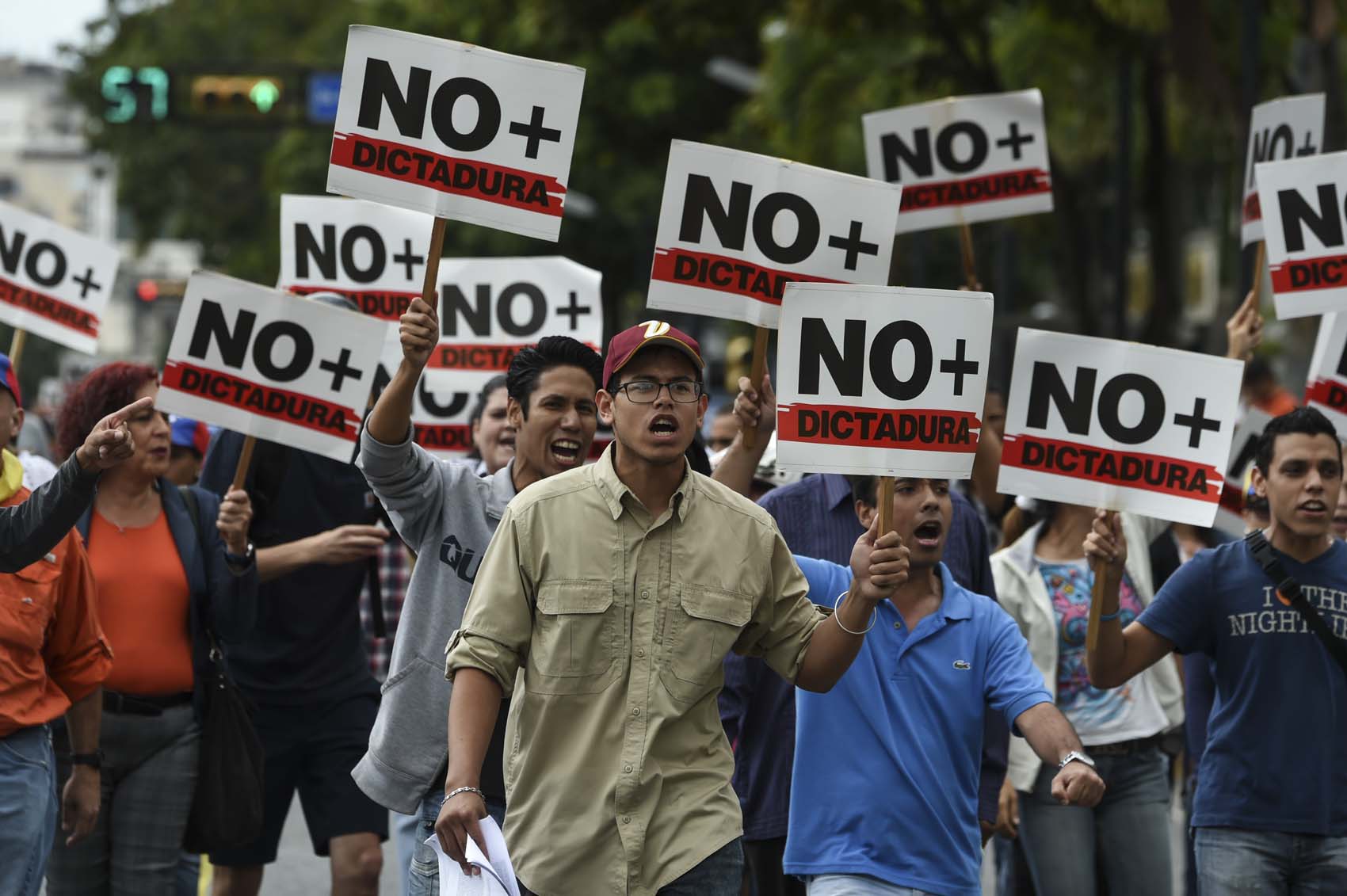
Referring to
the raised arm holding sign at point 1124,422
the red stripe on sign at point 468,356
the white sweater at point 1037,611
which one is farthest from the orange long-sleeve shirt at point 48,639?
the red stripe on sign at point 468,356

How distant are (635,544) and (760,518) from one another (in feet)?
1.09

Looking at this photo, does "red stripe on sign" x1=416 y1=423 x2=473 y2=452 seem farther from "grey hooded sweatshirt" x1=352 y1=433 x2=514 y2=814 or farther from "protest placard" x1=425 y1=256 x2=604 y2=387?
"grey hooded sweatshirt" x1=352 y1=433 x2=514 y2=814

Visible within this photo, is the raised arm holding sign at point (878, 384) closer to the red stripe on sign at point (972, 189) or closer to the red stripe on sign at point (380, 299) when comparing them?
the red stripe on sign at point (972, 189)

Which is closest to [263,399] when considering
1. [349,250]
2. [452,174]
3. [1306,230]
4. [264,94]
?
[452,174]

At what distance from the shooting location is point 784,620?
197 inches

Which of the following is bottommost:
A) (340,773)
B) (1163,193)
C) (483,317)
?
(340,773)

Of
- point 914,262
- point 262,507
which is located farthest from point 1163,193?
point 262,507

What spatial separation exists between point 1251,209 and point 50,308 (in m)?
4.90

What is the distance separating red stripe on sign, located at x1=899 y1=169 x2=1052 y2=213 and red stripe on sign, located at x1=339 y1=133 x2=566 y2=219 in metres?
3.00

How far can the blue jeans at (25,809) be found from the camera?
580 centimetres

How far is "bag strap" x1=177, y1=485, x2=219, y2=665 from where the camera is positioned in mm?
6754

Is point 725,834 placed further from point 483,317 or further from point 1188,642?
point 483,317

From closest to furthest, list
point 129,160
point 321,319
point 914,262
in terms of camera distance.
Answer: point 321,319
point 914,262
point 129,160

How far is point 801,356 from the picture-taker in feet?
18.1
